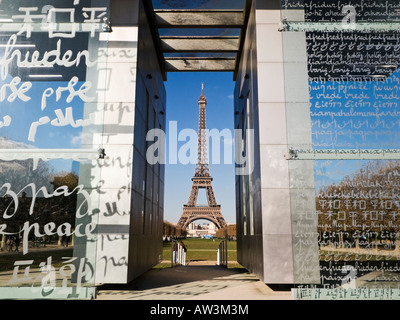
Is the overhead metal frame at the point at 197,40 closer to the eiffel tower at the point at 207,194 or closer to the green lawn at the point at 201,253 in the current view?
the green lawn at the point at 201,253

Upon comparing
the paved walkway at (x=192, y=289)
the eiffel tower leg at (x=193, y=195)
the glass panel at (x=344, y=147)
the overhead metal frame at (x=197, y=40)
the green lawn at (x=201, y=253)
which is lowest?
the green lawn at (x=201, y=253)

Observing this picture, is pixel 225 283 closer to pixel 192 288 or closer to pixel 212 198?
pixel 192 288

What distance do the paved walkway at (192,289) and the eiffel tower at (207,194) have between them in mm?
49642

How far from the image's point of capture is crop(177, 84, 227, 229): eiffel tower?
193 ft

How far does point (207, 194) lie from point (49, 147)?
56.1m

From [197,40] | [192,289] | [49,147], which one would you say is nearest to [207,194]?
[197,40]

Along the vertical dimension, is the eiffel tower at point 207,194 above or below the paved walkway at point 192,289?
above

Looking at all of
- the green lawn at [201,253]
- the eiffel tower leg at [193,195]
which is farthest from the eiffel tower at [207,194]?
the green lawn at [201,253]

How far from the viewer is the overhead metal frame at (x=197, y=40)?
33.8ft

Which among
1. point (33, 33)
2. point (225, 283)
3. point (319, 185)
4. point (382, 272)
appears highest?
point (33, 33)

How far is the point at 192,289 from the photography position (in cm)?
724
